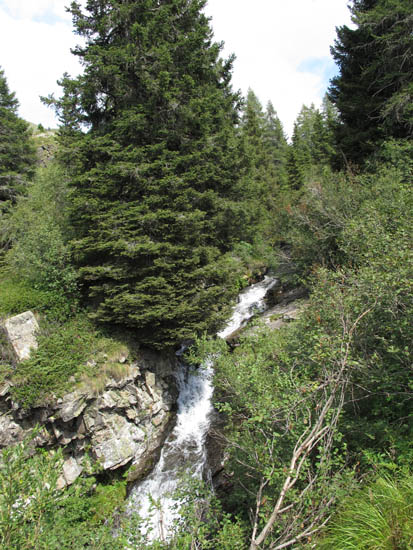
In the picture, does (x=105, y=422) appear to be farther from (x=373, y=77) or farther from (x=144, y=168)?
(x=373, y=77)

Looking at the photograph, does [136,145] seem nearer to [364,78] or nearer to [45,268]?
[45,268]

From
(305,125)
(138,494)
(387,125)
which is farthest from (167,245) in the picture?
(305,125)

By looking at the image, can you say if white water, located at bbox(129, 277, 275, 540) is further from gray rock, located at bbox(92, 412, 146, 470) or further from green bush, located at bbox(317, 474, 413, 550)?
green bush, located at bbox(317, 474, 413, 550)

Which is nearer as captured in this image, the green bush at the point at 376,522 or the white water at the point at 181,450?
the green bush at the point at 376,522

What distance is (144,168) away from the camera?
363 inches

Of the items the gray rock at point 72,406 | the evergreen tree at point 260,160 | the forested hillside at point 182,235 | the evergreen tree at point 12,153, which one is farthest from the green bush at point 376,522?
the evergreen tree at point 12,153

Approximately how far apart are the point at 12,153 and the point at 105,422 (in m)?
22.5

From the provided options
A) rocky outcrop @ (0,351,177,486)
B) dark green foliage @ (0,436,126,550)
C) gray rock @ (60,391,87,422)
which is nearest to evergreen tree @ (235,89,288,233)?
rocky outcrop @ (0,351,177,486)

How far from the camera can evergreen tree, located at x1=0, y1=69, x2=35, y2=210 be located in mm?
20578

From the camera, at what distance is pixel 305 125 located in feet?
147

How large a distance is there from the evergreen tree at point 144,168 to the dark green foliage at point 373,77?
24.3 ft

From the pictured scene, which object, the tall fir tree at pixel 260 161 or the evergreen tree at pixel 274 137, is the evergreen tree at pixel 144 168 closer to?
the tall fir tree at pixel 260 161

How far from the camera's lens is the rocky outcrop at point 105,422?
766 centimetres

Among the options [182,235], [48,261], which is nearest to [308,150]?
[182,235]
